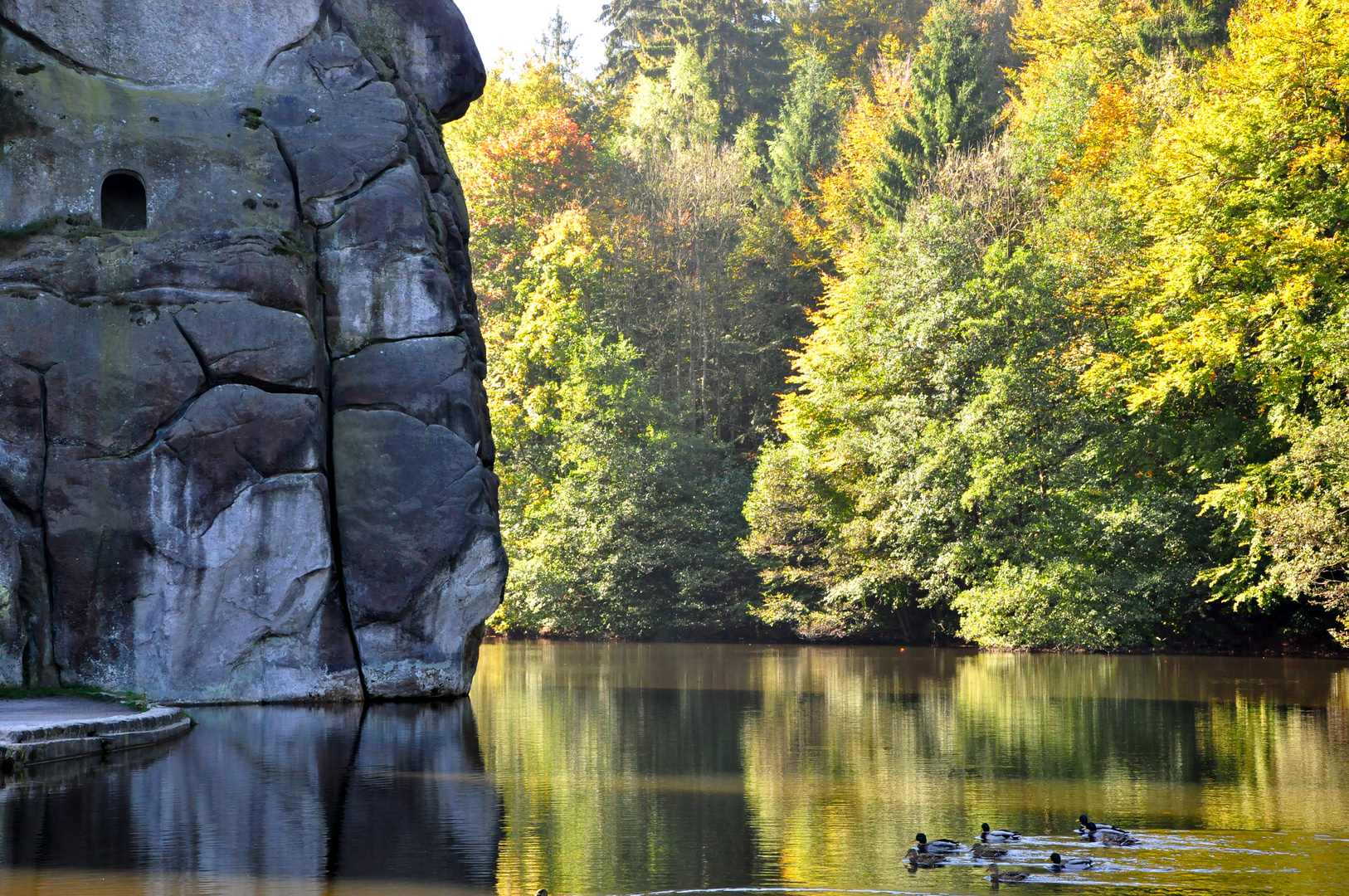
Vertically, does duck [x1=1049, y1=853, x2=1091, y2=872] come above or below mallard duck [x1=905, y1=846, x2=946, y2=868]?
below

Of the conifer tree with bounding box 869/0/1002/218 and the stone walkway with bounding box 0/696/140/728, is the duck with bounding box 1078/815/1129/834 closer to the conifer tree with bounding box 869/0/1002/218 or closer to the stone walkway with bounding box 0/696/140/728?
the stone walkway with bounding box 0/696/140/728

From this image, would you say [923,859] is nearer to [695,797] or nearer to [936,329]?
[695,797]

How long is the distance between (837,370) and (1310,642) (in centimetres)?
1287

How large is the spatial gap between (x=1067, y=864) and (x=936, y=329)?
2572 cm

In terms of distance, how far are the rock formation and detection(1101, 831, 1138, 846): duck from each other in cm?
1182

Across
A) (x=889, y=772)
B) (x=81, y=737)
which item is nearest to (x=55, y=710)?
(x=81, y=737)

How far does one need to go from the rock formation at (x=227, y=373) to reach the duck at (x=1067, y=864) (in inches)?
476

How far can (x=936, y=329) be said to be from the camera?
1335 inches

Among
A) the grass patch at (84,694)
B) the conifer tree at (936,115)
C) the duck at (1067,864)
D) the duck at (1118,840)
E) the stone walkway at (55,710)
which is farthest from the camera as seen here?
the conifer tree at (936,115)

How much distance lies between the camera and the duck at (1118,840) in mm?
9625

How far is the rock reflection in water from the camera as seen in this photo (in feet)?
29.9

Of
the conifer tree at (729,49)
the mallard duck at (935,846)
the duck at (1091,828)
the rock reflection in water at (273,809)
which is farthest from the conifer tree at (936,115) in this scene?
the mallard duck at (935,846)

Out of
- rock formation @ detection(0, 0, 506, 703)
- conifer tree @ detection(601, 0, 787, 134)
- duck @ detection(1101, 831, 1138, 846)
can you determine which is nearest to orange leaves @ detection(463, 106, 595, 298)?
conifer tree @ detection(601, 0, 787, 134)

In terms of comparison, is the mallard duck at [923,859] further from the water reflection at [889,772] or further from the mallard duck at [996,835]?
the mallard duck at [996,835]
